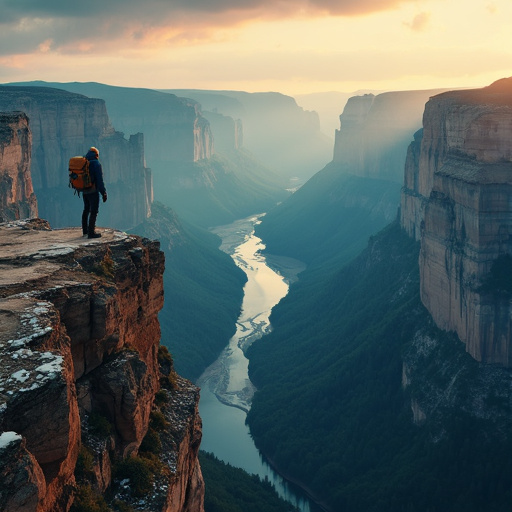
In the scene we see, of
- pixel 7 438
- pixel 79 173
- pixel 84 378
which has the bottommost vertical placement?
pixel 84 378

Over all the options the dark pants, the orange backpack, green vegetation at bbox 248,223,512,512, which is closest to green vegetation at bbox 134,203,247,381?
green vegetation at bbox 248,223,512,512

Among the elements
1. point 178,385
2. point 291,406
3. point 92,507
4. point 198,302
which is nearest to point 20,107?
point 198,302

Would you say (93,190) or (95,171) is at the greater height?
(95,171)

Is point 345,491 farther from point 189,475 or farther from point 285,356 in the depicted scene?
point 189,475

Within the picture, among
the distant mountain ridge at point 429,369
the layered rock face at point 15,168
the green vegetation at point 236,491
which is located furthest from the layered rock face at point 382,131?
the layered rock face at point 15,168

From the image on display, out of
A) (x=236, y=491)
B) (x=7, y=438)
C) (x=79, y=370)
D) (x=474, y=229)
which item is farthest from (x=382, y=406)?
(x=7, y=438)

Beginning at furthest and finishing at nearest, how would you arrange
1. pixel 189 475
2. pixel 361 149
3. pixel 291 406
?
pixel 361 149 < pixel 291 406 < pixel 189 475

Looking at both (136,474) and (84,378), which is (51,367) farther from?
(136,474)
